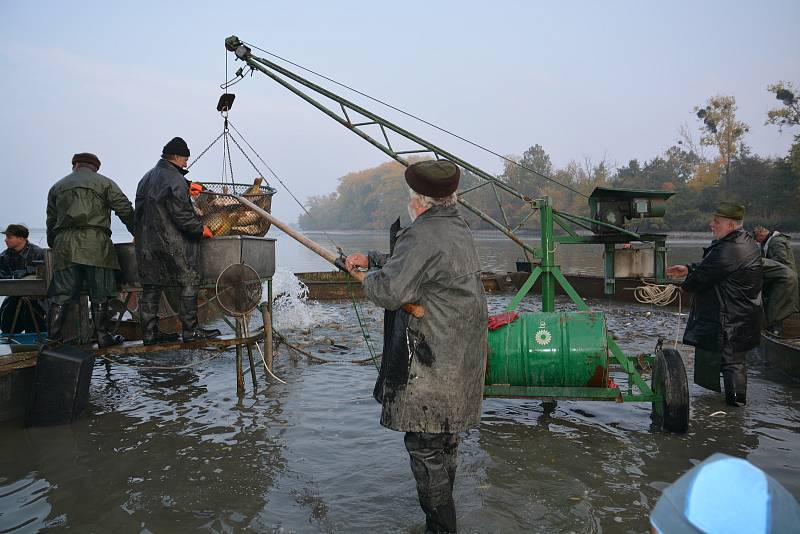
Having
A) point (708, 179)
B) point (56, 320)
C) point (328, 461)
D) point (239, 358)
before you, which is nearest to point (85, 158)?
point (56, 320)

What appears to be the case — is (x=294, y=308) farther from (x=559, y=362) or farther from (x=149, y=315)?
(x=559, y=362)

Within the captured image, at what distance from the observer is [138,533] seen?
14.2 ft

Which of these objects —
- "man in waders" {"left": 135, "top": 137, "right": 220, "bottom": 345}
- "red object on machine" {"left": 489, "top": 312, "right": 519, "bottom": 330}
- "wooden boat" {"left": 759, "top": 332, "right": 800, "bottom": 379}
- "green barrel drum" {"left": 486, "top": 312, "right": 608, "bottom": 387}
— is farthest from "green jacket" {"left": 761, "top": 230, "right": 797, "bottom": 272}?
"man in waders" {"left": 135, "top": 137, "right": 220, "bottom": 345}

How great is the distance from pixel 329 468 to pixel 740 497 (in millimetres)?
4771

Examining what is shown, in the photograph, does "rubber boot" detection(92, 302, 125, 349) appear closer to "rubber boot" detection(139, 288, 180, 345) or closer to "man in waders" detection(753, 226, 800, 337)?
"rubber boot" detection(139, 288, 180, 345)

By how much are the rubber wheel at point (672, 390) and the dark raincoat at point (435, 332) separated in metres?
3.13

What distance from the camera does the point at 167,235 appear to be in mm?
6707

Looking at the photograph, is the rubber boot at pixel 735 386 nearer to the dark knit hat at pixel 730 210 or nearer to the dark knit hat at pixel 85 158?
the dark knit hat at pixel 730 210

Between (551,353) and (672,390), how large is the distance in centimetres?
133

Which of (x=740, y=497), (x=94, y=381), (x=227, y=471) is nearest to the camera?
(x=740, y=497)

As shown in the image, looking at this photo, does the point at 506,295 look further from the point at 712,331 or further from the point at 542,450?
the point at 542,450

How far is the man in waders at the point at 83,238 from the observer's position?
6781 millimetres

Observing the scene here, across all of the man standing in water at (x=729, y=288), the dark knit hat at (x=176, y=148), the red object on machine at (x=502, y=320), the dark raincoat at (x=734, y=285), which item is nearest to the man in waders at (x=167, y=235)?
the dark knit hat at (x=176, y=148)

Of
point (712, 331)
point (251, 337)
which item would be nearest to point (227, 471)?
point (251, 337)
